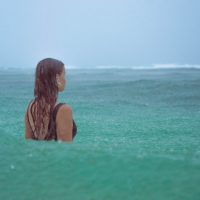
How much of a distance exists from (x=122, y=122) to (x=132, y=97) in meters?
3.69

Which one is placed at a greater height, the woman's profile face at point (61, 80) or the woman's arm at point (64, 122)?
the woman's profile face at point (61, 80)

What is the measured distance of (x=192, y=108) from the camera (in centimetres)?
762

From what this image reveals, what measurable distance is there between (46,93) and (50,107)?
6 centimetres

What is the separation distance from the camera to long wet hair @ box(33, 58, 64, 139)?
177cm

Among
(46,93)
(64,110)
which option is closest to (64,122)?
(64,110)

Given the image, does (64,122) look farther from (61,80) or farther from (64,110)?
(61,80)

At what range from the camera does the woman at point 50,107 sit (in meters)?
1.76

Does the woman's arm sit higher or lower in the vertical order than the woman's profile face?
lower

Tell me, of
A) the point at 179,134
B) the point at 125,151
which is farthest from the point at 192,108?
the point at 125,151

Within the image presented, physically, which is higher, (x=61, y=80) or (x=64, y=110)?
(x=61, y=80)

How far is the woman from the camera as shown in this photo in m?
1.76

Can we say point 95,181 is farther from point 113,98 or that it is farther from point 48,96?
point 113,98

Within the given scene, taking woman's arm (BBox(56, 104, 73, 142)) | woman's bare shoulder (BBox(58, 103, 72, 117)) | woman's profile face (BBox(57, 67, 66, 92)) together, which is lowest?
A: woman's arm (BBox(56, 104, 73, 142))

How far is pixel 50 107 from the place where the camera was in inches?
71.2
